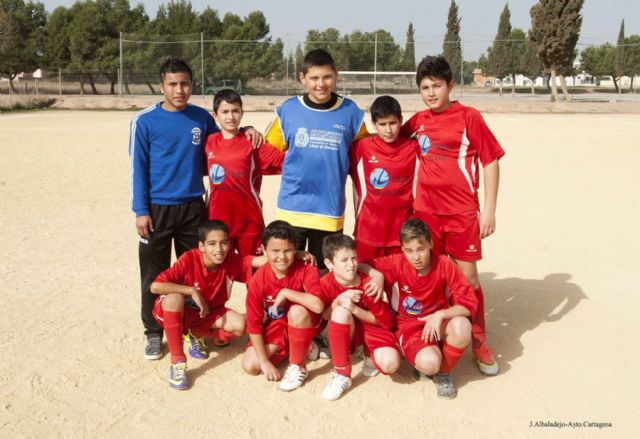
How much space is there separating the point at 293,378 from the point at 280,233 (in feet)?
3.00

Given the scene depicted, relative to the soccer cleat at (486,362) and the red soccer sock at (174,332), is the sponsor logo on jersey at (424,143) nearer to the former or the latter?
the soccer cleat at (486,362)

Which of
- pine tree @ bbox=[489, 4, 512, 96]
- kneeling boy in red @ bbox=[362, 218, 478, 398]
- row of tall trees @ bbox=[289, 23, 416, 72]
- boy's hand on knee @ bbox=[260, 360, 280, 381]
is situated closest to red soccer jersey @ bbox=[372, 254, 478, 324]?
kneeling boy in red @ bbox=[362, 218, 478, 398]

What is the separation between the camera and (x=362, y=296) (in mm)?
4012

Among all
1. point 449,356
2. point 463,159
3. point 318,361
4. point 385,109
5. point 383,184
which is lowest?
point 318,361

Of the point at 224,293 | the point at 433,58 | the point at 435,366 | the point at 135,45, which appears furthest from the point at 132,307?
the point at 135,45

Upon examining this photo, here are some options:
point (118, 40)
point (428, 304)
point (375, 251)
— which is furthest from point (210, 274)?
point (118, 40)

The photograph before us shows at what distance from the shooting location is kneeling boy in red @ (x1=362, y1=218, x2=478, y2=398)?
3.84 meters

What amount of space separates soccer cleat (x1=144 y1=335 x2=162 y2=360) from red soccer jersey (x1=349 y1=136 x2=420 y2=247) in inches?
63.5

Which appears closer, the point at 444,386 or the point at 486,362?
the point at 444,386

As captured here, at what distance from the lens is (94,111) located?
86.0 ft

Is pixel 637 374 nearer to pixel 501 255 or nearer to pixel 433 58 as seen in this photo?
pixel 433 58

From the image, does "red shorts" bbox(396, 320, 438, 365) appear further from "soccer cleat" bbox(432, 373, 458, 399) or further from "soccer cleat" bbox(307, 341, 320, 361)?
"soccer cleat" bbox(307, 341, 320, 361)

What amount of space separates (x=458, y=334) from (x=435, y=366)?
0.80ft

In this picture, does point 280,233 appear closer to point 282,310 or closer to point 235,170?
point 282,310
